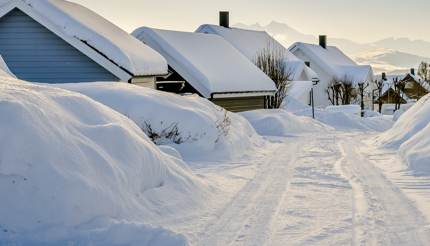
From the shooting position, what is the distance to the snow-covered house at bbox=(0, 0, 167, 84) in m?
17.4

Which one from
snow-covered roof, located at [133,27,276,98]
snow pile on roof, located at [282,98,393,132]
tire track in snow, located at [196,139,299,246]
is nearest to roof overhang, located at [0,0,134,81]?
snow-covered roof, located at [133,27,276,98]

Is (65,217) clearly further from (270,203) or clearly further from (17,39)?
(17,39)

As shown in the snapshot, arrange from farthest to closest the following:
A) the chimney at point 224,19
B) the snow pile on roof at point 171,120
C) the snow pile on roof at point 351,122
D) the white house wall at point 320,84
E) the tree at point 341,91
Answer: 1. the white house wall at point 320,84
2. the tree at point 341,91
3. the chimney at point 224,19
4. the snow pile on roof at point 351,122
5. the snow pile on roof at point 171,120

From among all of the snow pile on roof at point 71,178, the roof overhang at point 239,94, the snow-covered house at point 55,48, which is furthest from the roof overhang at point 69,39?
the snow pile on roof at point 71,178

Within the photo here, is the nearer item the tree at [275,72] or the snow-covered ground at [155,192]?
the snow-covered ground at [155,192]

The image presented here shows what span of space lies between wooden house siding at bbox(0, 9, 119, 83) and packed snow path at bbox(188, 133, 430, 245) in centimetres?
788

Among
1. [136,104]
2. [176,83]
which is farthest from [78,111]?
[176,83]

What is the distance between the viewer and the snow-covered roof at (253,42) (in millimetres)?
37906

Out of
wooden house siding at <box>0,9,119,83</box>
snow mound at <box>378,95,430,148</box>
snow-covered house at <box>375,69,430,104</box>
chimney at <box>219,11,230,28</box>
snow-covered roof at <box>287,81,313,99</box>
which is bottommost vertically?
snow-covered house at <box>375,69,430,104</box>

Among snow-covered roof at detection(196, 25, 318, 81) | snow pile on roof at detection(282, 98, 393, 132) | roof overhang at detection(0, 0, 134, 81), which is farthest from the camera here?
snow-covered roof at detection(196, 25, 318, 81)

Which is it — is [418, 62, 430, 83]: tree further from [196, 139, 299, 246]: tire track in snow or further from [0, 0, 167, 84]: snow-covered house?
[196, 139, 299, 246]: tire track in snow

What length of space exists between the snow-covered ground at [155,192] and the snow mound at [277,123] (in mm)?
11395

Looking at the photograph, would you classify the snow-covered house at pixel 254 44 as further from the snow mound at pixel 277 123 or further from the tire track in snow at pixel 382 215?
the tire track in snow at pixel 382 215

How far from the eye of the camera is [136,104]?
1420 cm
